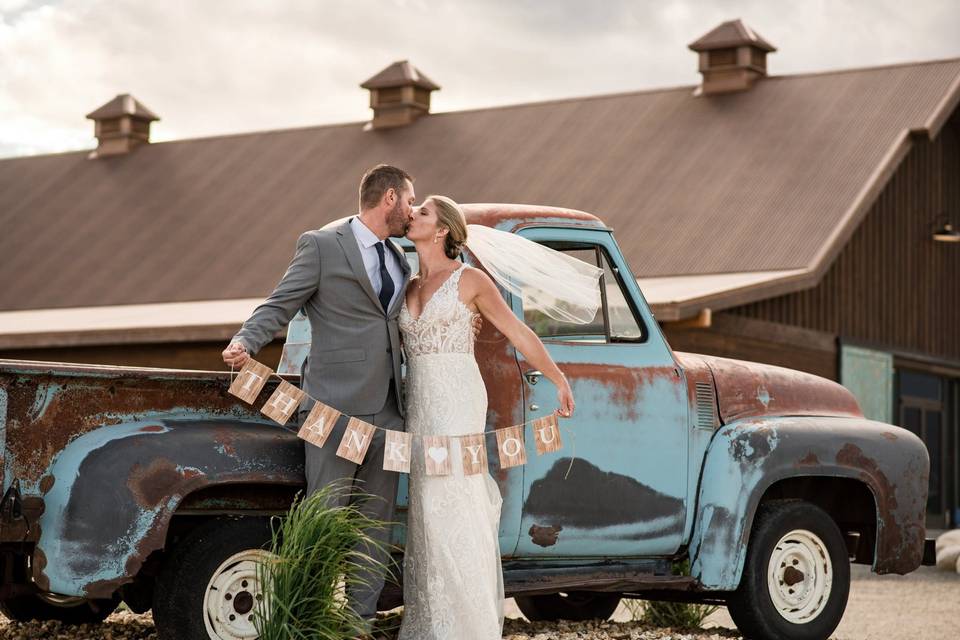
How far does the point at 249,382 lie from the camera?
5930mm

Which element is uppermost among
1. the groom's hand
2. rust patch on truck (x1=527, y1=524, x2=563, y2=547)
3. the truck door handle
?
the groom's hand

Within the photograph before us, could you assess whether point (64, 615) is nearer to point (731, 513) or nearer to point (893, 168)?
point (731, 513)

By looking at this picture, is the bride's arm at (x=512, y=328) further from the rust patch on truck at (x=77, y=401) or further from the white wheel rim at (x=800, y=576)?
the white wheel rim at (x=800, y=576)

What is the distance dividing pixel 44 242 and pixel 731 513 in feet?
67.0

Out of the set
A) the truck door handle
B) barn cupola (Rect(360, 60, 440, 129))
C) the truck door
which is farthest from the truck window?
barn cupola (Rect(360, 60, 440, 129))

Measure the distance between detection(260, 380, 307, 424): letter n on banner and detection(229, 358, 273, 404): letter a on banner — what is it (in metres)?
0.10

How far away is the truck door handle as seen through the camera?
6746 mm

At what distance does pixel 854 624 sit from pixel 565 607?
2.32 m

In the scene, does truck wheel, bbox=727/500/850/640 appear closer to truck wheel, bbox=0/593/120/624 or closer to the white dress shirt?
the white dress shirt

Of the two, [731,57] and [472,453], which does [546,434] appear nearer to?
[472,453]

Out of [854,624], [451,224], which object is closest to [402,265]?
[451,224]

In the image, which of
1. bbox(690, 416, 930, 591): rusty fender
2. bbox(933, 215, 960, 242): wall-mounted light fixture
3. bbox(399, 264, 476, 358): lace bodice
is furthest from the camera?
bbox(933, 215, 960, 242): wall-mounted light fixture

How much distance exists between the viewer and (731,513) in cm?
725

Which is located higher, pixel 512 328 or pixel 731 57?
pixel 731 57
